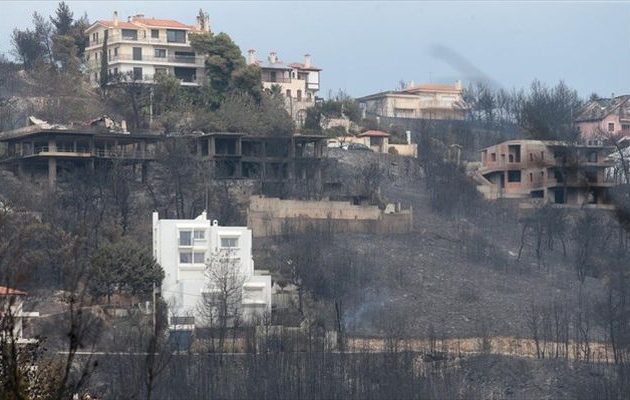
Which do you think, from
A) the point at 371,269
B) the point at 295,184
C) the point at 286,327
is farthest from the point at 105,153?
the point at 286,327

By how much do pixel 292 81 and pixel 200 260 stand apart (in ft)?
60.0

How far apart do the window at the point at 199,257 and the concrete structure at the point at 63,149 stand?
18.8 feet

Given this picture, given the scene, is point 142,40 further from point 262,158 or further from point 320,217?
point 320,217

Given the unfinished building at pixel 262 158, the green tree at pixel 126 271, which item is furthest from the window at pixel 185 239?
the unfinished building at pixel 262 158

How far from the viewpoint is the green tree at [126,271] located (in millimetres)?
36531

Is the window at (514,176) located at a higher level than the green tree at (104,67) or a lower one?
lower

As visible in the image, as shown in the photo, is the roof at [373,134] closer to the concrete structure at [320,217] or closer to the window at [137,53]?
the window at [137,53]

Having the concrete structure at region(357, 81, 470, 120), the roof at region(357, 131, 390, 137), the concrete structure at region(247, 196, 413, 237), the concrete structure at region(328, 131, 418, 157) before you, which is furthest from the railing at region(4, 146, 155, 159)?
the concrete structure at region(357, 81, 470, 120)

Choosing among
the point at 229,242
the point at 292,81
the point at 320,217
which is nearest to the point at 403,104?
the point at 292,81

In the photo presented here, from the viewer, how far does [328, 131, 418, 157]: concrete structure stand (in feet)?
170

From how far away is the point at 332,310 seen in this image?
3869cm

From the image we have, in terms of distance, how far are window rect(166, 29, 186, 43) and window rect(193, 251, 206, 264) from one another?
1571cm

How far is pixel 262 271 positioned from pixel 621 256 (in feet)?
30.9

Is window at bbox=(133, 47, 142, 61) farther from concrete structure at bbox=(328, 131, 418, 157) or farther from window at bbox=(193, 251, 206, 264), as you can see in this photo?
window at bbox=(193, 251, 206, 264)
